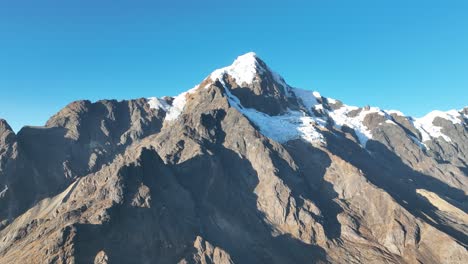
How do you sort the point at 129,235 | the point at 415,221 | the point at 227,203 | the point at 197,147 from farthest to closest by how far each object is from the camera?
the point at 197,147, the point at 227,203, the point at 415,221, the point at 129,235

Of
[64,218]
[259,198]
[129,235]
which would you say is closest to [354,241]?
[259,198]

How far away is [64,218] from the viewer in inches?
5517

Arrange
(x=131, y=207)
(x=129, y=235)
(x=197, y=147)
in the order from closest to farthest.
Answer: (x=129, y=235)
(x=131, y=207)
(x=197, y=147)

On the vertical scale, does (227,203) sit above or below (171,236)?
above

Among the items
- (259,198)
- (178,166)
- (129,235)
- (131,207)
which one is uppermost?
(178,166)

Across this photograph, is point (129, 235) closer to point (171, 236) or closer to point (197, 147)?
point (171, 236)

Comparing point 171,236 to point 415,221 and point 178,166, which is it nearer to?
point 178,166

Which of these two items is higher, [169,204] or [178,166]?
[178,166]

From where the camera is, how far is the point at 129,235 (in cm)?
13275

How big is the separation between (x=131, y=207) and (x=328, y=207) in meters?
95.9

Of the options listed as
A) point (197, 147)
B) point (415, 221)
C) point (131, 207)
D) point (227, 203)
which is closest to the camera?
point (131, 207)

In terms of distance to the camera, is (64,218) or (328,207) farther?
(328,207)

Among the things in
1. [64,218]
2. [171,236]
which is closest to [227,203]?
[171,236]

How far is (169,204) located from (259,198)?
4962cm
